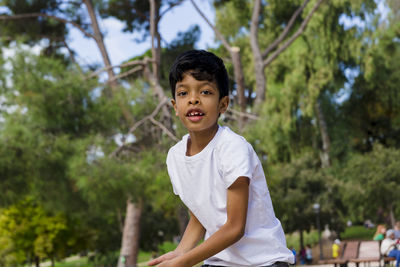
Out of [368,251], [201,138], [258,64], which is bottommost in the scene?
[368,251]

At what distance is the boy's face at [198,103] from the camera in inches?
72.1

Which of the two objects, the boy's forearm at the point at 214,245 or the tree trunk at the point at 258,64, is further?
the tree trunk at the point at 258,64

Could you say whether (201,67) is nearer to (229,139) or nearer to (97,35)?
(229,139)

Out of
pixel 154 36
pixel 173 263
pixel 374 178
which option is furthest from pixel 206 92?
pixel 374 178

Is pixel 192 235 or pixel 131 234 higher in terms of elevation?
pixel 131 234

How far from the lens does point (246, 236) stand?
181cm

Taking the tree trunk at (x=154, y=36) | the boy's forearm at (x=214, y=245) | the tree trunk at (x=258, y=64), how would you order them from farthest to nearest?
the tree trunk at (x=154, y=36), the tree trunk at (x=258, y=64), the boy's forearm at (x=214, y=245)

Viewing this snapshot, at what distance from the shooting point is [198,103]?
6.02 feet

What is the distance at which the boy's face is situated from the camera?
Result: 6.01 ft

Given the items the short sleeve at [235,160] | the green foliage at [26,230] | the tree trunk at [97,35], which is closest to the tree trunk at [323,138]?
the tree trunk at [97,35]

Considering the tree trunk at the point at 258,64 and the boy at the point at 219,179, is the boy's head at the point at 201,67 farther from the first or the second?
the tree trunk at the point at 258,64

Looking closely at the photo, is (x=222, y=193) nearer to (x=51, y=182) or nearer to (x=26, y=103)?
(x=26, y=103)

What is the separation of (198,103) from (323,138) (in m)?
24.5

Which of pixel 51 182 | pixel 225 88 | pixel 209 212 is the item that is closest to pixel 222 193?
pixel 209 212
